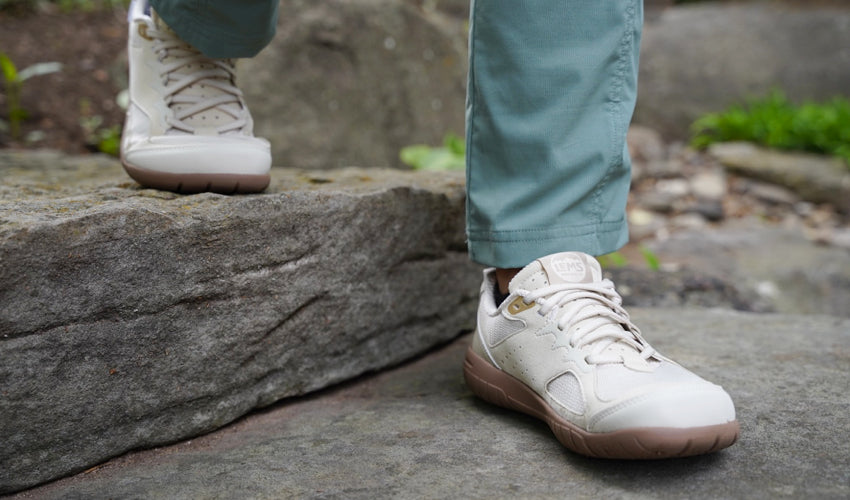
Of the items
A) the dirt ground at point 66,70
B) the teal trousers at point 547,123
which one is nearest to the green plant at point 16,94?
the dirt ground at point 66,70

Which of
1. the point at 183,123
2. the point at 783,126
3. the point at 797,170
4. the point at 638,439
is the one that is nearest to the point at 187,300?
the point at 183,123

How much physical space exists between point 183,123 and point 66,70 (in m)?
2.23

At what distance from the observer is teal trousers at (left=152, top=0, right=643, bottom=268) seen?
1045 millimetres

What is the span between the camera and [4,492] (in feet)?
3.14

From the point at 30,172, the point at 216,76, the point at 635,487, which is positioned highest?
the point at 216,76

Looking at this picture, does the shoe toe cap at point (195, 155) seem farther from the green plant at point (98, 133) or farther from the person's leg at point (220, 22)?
the green plant at point (98, 133)

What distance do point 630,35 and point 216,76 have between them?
2.46 ft

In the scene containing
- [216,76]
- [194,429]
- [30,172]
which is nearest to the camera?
[194,429]

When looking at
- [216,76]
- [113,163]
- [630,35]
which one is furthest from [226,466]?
[113,163]

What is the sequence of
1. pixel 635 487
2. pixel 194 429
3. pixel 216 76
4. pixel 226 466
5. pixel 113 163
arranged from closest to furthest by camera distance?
pixel 635 487, pixel 226 466, pixel 194 429, pixel 216 76, pixel 113 163

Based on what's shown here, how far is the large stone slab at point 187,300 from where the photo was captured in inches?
37.8

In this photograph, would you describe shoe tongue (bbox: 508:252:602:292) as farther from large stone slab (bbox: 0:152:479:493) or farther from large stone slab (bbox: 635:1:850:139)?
large stone slab (bbox: 635:1:850:139)

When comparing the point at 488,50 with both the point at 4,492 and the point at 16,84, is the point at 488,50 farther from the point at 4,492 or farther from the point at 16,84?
the point at 16,84

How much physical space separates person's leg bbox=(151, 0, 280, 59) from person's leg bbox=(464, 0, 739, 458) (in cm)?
37
